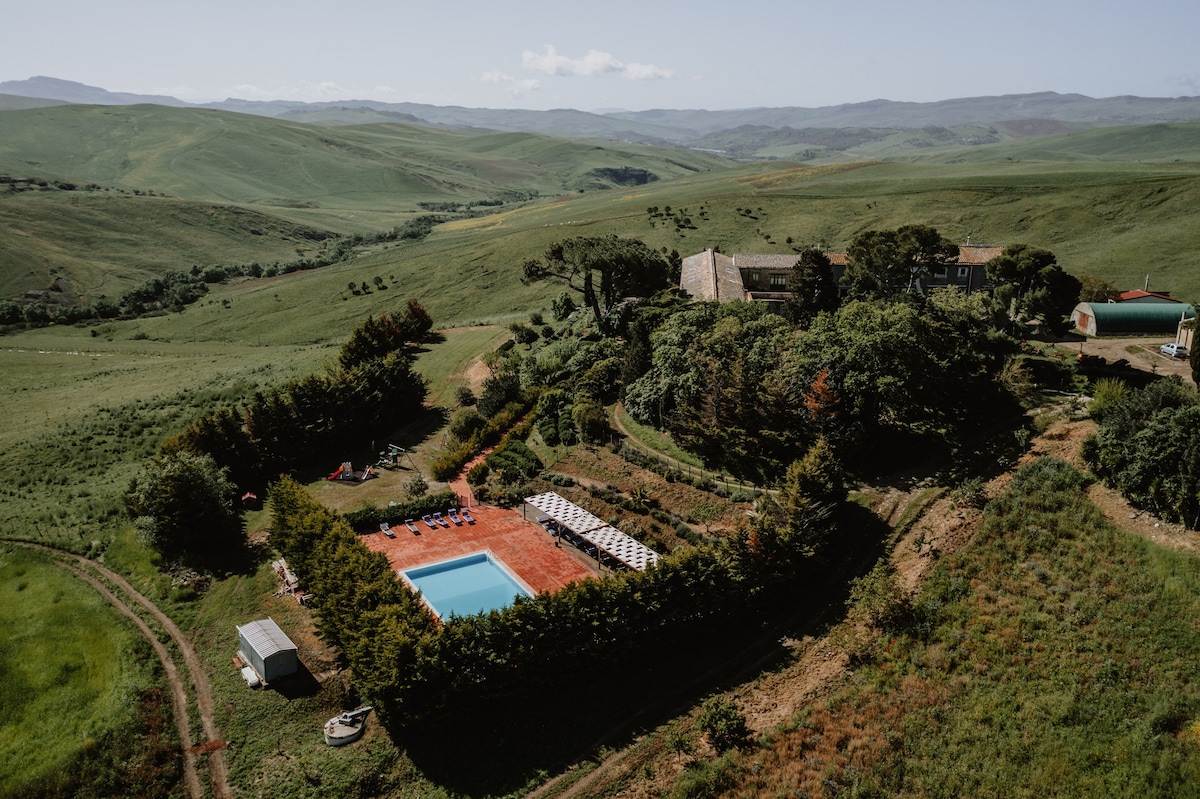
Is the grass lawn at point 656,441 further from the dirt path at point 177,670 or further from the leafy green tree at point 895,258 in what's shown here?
the dirt path at point 177,670

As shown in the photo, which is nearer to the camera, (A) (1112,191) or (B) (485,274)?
(A) (1112,191)

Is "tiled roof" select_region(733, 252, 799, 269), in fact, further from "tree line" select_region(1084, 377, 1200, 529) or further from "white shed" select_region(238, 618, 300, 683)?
"white shed" select_region(238, 618, 300, 683)

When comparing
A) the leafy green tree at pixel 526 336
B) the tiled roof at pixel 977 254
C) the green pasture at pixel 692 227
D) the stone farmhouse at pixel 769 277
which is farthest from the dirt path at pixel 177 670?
the tiled roof at pixel 977 254

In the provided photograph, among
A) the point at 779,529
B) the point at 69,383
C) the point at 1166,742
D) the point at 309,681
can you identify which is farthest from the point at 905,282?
the point at 69,383

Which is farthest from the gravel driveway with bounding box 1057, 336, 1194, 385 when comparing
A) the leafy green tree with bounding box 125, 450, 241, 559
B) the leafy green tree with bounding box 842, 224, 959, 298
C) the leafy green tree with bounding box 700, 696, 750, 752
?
the leafy green tree with bounding box 125, 450, 241, 559

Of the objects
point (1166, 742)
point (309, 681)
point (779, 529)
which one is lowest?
point (309, 681)

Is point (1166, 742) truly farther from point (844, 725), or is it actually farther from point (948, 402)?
point (948, 402)
